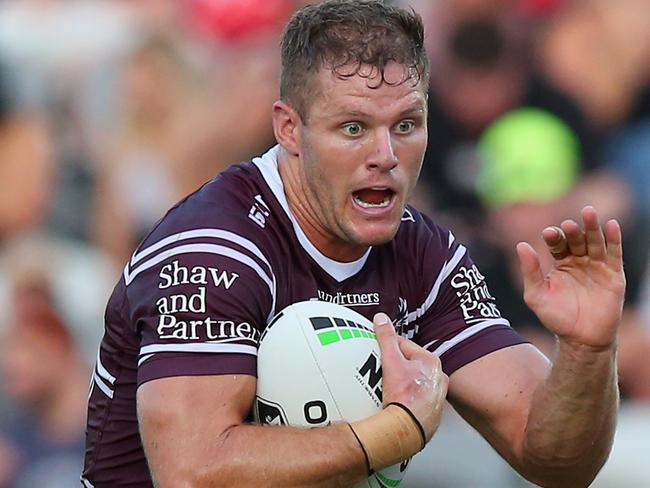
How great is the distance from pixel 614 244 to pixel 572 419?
573 mm

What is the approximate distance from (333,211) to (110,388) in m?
0.88

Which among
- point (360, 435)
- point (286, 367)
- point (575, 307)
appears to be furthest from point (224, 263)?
point (575, 307)

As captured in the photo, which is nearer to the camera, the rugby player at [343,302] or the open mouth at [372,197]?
the rugby player at [343,302]

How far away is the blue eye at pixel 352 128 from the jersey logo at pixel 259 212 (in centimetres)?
36

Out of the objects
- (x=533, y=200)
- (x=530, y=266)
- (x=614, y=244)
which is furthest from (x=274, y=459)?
(x=533, y=200)

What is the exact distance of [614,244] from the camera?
3.89 metres

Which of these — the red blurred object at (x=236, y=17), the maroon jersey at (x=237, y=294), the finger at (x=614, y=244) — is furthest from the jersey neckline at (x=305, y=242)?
the red blurred object at (x=236, y=17)

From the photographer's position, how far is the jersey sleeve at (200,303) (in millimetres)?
3744

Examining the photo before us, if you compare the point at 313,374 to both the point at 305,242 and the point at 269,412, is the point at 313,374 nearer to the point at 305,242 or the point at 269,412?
the point at 269,412

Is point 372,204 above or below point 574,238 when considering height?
above

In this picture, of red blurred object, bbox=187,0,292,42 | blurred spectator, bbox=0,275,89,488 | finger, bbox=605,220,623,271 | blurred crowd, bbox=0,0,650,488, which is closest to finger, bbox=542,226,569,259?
finger, bbox=605,220,623,271

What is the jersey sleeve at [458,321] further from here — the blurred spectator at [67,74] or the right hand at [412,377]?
the blurred spectator at [67,74]

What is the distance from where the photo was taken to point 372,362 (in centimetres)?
Answer: 390

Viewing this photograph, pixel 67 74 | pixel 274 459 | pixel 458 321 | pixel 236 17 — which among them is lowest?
pixel 274 459
